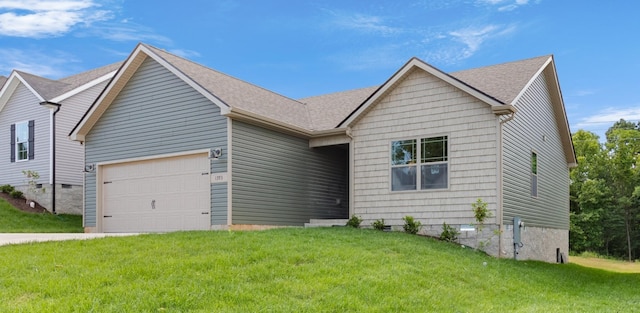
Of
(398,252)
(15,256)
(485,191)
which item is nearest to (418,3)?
(485,191)

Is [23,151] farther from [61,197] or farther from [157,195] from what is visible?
[157,195]

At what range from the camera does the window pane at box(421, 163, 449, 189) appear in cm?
1355

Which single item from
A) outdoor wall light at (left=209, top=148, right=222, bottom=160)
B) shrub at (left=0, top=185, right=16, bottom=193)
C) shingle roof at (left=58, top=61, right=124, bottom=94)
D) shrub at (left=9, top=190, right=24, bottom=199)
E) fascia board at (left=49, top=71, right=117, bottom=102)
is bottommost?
shrub at (left=9, top=190, right=24, bottom=199)

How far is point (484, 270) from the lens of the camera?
397 inches

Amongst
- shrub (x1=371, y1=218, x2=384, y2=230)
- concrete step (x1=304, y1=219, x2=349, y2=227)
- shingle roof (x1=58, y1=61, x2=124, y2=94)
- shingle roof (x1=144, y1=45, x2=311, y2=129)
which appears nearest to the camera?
shrub (x1=371, y1=218, x2=384, y2=230)

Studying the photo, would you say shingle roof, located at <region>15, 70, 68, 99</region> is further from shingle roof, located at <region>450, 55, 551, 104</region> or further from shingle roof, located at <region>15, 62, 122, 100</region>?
shingle roof, located at <region>450, 55, 551, 104</region>

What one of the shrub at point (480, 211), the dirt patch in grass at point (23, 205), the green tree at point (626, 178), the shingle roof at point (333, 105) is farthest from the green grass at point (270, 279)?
the green tree at point (626, 178)

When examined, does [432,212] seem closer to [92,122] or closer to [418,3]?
[418,3]

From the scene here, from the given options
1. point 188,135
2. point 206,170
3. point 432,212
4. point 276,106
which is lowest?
point 432,212

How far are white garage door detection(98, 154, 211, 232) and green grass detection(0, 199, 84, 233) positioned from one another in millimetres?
2762

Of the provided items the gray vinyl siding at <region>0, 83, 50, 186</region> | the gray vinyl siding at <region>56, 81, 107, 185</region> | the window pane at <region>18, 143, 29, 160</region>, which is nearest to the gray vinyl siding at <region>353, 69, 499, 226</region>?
→ the gray vinyl siding at <region>56, 81, 107, 185</region>

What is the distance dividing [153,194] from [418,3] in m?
9.23

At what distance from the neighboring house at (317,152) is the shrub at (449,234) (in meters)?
0.20

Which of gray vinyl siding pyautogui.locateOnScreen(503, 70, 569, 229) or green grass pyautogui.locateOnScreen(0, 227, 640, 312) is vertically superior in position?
gray vinyl siding pyautogui.locateOnScreen(503, 70, 569, 229)
